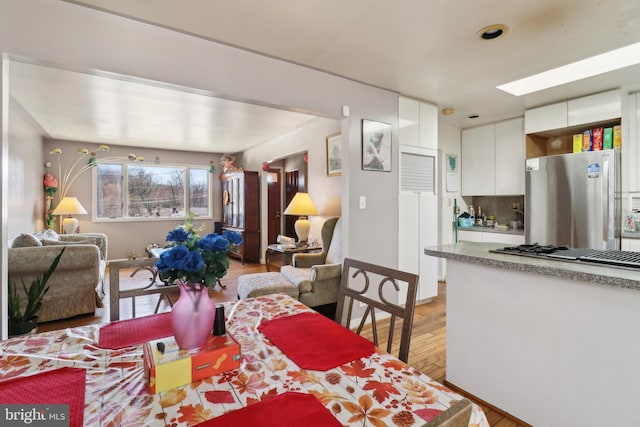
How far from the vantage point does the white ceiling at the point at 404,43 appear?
1.81 m

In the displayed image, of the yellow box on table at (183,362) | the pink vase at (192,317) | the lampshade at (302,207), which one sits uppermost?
the lampshade at (302,207)

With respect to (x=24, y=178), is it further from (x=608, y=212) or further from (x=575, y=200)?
(x=608, y=212)

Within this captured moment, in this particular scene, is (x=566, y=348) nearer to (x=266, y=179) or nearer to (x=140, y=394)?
(x=140, y=394)

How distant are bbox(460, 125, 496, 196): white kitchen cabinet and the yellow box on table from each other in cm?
428

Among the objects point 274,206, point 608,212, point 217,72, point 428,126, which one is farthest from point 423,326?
point 274,206

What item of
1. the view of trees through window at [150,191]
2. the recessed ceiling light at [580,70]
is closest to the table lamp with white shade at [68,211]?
the view of trees through window at [150,191]

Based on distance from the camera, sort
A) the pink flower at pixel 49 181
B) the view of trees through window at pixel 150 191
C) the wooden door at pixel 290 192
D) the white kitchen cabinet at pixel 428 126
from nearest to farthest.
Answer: the white kitchen cabinet at pixel 428 126 < the pink flower at pixel 49 181 < the wooden door at pixel 290 192 < the view of trees through window at pixel 150 191

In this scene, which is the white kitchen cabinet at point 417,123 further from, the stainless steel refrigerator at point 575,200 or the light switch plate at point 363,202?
the stainless steel refrigerator at point 575,200

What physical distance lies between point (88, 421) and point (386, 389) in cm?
69

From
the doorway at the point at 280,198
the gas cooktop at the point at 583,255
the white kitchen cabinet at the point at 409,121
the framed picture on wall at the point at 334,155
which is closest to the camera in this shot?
the gas cooktop at the point at 583,255

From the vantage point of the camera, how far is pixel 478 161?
4383 mm

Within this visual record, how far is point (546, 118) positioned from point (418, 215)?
5.90 ft

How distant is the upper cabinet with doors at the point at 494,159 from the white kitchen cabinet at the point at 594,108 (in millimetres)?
632

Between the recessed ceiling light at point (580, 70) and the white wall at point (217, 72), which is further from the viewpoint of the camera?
the recessed ceiling light at point (580, 70)
